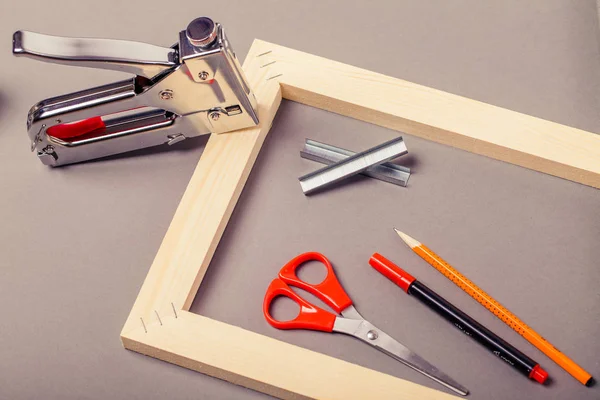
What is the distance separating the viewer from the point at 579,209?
50.4 inches

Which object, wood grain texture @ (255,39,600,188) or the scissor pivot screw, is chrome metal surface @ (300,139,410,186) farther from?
the scissor pivot screw

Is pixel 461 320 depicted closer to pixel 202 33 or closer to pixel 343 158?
pixel 343 158

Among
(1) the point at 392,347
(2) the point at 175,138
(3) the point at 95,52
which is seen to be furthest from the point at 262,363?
(3) the point at 95,52

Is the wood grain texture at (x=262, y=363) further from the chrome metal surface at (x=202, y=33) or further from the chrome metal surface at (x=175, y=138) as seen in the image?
the chrome metal surface at (x=202, y=33)

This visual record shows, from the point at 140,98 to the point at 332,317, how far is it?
452mm

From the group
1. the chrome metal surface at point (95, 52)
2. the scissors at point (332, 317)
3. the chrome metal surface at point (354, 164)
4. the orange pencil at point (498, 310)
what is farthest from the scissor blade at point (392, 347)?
the chrome metal surface at point (95, 52)

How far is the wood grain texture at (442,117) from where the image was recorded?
1.29 m

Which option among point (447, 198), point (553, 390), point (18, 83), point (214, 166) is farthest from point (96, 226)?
point (553, 390)

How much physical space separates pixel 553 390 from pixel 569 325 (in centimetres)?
11

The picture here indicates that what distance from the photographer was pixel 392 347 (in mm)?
1150

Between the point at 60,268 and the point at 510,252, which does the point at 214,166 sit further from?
the point at 510,252

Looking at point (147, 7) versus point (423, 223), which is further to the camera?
point (147, 7)

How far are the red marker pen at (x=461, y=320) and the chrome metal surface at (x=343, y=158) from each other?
14 centimetres

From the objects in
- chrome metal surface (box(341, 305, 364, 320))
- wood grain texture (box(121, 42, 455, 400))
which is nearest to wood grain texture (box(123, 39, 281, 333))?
wood grain texture (box(121, 42, 455, 400))
